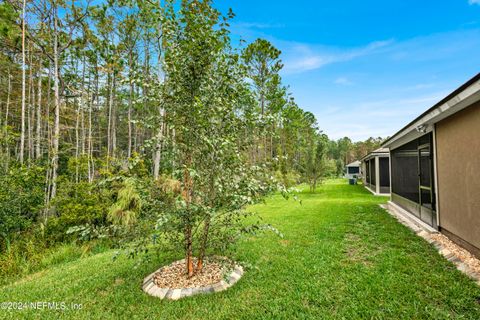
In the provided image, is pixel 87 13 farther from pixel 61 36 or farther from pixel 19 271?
pixel 19 271

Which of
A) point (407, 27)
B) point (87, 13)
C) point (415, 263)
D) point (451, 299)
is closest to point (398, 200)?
point (415, 263)

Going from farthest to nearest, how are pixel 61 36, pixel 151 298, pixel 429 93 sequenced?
pixel 429 93 < pixel 61 36 < pixel 151 298

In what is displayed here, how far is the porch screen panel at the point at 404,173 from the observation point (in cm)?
816

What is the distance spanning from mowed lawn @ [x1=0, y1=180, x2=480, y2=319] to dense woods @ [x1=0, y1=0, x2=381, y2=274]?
716mm

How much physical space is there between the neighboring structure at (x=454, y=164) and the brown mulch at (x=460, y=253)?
0.10m

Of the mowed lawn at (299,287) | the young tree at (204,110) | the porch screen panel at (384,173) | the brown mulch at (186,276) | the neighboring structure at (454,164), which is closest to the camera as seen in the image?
the mowed lawn at (299,287)

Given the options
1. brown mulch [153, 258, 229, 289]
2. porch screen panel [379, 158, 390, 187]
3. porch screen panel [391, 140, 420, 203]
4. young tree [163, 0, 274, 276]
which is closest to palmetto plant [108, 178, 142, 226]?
brown mulch [153, 258, 229, 289]

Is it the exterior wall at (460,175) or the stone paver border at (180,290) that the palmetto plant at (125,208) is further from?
the exterior wall at (460,175)

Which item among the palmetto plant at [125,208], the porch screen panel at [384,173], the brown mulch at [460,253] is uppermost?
the porch screen panel at [384,173]

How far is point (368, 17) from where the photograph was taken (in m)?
9.39

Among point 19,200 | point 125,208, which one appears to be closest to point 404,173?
point 125,208

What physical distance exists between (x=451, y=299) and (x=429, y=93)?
46.7ft

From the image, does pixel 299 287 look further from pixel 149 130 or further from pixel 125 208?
pixel 125 208

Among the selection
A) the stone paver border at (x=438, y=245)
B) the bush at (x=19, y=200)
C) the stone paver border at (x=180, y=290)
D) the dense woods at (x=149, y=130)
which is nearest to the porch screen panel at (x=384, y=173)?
the stone paver border at (x=438, y=245)
